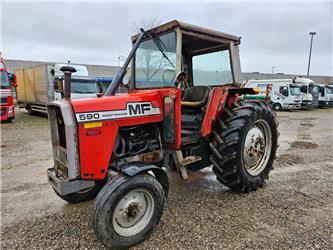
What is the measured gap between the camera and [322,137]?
7719mm

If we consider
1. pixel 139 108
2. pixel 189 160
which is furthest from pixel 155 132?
pixel 189 160

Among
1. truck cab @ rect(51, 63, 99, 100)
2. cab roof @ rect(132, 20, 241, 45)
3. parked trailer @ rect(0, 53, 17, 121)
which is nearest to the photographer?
cab roof @ rect(132, 20, 241, 45)

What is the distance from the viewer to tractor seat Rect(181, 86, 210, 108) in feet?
11.0

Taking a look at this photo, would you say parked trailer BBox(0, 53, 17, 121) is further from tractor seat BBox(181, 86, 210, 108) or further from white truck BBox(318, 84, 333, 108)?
white truck BBox(318, 84, 333, 108)

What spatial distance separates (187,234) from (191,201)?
731mm

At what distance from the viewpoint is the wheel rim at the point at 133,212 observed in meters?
2.29

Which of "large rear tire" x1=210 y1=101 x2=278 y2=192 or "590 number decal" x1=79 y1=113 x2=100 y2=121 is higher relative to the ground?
"590 number decal" x1=79 y1=113 x2=100 y2=121

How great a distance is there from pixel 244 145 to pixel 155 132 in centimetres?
126

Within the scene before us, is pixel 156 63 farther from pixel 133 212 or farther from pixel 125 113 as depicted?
pixel 133 212

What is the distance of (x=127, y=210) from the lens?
2322mm

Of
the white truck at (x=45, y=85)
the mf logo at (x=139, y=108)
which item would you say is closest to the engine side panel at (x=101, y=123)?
the mf logo at (x=139, y=108)

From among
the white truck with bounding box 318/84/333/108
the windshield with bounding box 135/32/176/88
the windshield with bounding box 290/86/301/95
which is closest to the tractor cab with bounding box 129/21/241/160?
the windshield with bounding box 135/32/176/88

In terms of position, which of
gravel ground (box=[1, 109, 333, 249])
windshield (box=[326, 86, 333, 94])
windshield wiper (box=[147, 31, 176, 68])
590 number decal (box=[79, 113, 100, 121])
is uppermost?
windshield wiper (box=[147, 31, 176, 68])

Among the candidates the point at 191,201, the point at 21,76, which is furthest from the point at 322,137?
the point at 21,76
